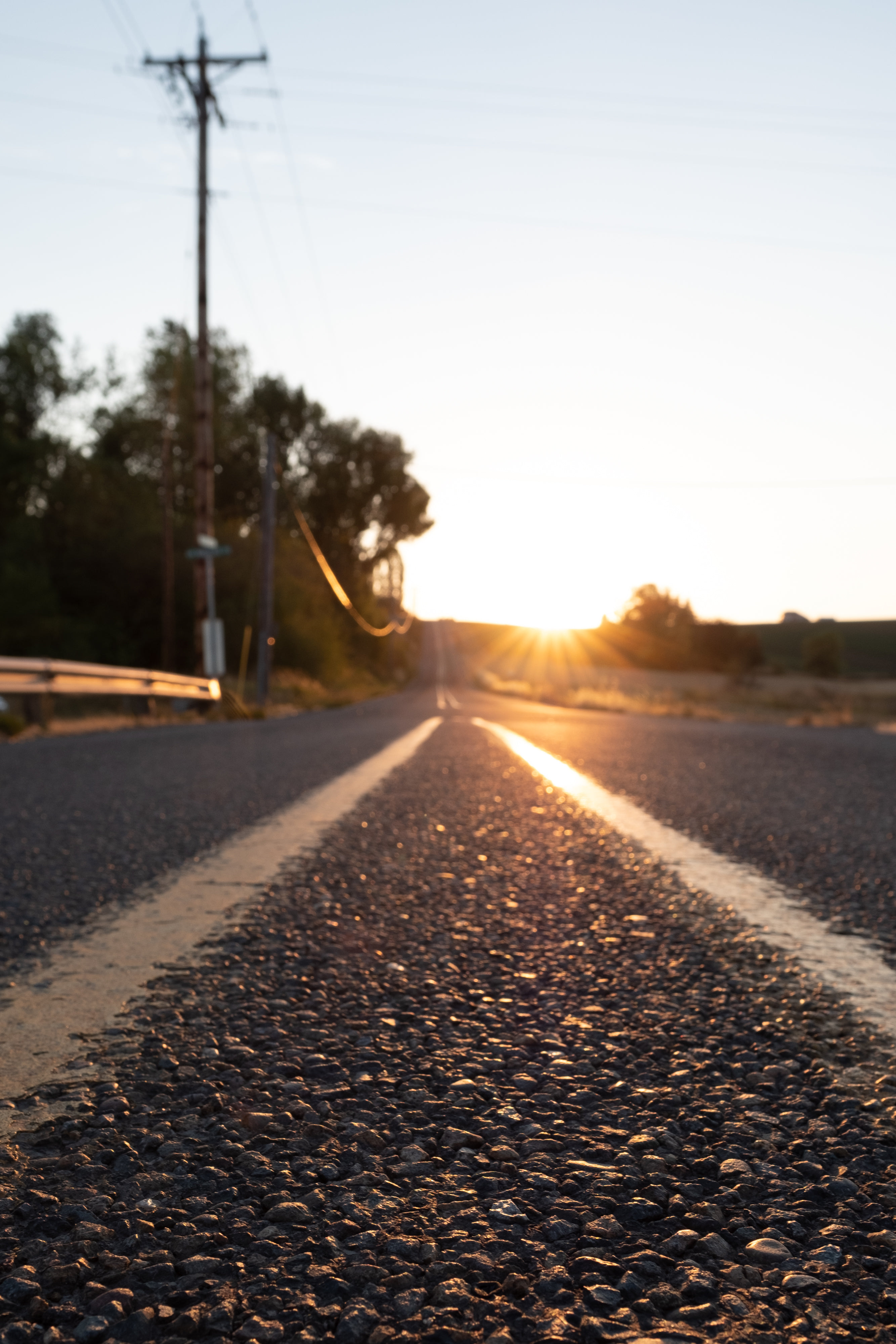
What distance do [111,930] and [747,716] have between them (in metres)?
30.2

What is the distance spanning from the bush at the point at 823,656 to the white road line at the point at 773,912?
2825 inches

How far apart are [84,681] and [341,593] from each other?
31.2 metres

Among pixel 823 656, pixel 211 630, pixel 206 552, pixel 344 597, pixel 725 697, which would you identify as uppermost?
pixel 344 597

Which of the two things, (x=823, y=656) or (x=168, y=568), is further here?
(x=823, y=656)

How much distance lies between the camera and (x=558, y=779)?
6812mm

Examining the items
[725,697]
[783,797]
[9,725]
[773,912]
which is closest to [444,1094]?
[773,912]

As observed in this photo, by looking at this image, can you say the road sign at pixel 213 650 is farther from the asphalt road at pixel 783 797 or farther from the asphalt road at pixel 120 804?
the asphalt road at pixel 783 797

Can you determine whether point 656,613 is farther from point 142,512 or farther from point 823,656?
point 142,512

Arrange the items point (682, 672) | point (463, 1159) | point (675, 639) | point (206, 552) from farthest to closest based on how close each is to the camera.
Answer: point (675, 639)
point (682, 672)
point (206, 552)
point (463, 1159)

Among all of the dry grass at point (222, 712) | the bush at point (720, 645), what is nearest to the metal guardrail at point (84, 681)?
the dry grass at point (222, 712)

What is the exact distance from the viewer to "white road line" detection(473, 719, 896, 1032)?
2.04 meters

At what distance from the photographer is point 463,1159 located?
1256mm

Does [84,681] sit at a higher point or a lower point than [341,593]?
lower

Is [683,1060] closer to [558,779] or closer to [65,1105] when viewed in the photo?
[65,1105]
